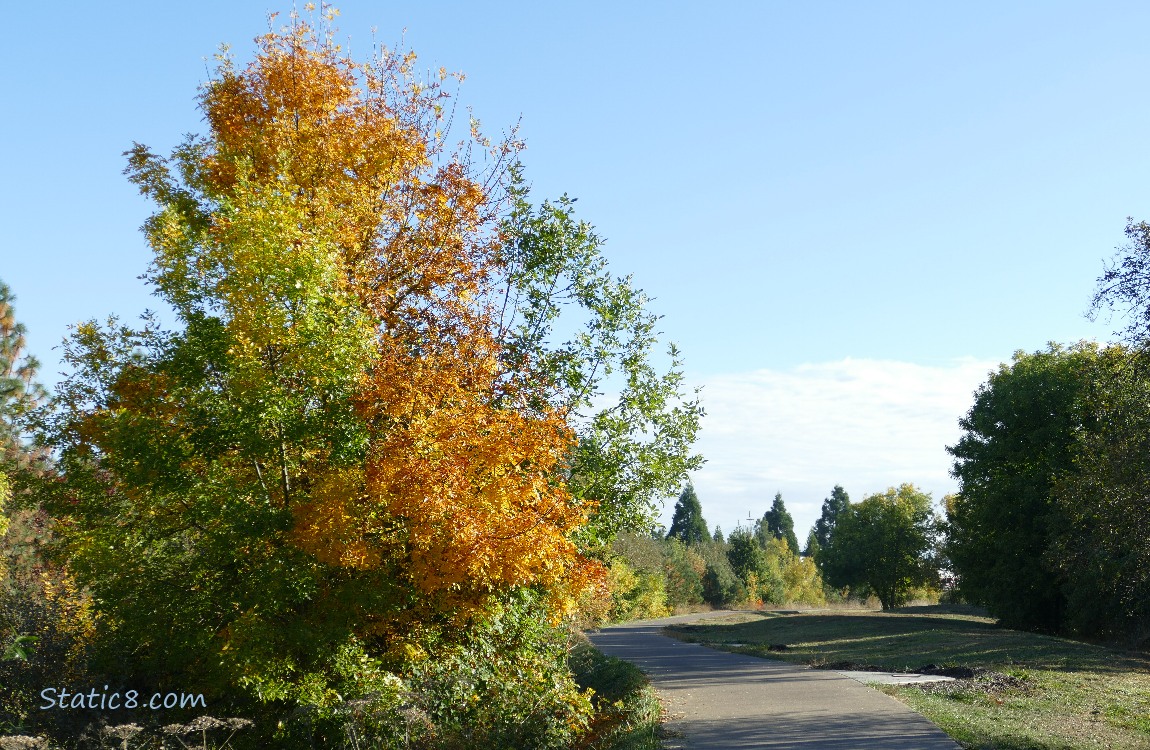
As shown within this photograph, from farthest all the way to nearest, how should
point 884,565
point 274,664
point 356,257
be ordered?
point 884,565
point 356,257
point 274,664

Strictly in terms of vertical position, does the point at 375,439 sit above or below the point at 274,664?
above

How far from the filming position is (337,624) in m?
9.91

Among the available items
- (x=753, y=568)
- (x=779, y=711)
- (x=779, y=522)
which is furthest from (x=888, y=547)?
(x=779, y=522)

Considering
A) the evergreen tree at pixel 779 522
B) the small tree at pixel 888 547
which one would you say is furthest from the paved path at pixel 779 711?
the evergreen tree at pixel 779 522

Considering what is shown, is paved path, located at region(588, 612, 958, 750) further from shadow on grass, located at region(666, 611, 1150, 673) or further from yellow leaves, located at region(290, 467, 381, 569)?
yellow leaves, located at region(290, 467, 381, 569)

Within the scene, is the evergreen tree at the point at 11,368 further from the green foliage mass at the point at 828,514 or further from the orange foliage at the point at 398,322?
the green foliage mass at the point at 828,514

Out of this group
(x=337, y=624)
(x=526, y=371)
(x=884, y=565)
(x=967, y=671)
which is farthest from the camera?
(x=884, y=565)

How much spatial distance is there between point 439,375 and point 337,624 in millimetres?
3106

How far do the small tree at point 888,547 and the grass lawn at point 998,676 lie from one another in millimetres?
12961

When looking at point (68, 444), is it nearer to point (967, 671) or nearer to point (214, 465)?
point (214, 465)

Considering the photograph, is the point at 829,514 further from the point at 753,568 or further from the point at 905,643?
the point at 905,643

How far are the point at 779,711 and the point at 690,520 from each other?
7899 cm

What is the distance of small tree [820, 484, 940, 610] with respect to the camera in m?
47.4

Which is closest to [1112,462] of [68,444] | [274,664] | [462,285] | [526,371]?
[526,371]
